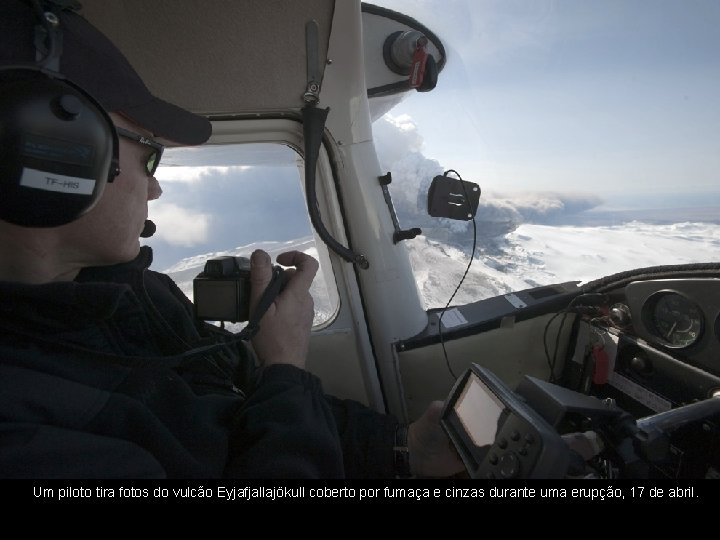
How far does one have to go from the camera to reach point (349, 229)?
175 cm

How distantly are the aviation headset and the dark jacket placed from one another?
0.56ft

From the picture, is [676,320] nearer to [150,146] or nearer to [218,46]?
[150,146]

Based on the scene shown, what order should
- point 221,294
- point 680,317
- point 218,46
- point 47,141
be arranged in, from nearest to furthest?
point 47,141 < point 221,294 < point 680,317 < point 218,46

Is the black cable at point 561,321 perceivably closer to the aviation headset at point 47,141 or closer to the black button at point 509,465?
the black button at point 509,465

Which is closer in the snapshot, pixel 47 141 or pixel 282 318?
pixel 47 141

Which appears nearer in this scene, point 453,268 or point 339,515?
point 339,515

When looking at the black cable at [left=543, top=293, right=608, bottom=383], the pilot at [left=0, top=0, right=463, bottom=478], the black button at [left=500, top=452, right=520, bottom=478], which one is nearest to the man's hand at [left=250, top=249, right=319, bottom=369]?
the pilot at [left=0, top=0, right=463, bottom=478]

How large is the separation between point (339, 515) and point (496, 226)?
1.57 metres

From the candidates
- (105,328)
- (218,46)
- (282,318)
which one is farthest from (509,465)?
(218,46)

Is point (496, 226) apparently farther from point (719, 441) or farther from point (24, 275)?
point (24, 275)

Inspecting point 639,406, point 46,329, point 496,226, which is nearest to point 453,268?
point 496,226

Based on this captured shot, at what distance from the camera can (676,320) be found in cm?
130

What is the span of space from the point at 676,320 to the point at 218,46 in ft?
6.12

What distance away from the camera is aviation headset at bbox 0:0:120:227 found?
0.56 meters
